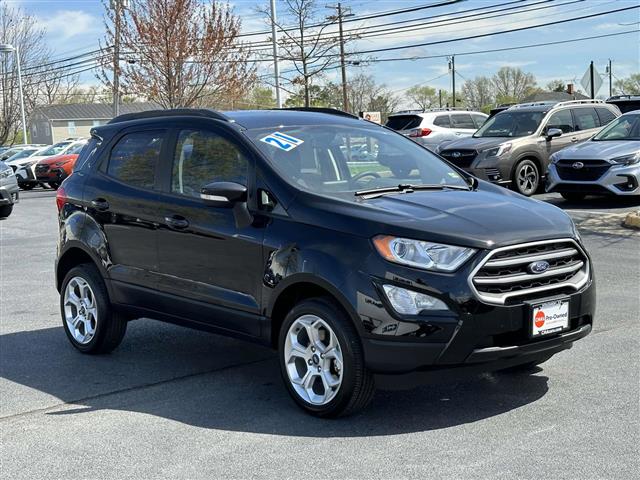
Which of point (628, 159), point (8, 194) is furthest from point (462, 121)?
point (8, 194)

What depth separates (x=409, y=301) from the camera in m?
4.38

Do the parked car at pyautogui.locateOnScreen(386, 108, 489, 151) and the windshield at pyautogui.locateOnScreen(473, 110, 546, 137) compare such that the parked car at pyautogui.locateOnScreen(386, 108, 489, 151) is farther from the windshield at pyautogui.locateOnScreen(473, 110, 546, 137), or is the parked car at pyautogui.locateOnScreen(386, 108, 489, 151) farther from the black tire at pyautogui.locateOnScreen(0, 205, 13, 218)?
the black tire at pyautogui.locateOnScreen(0, 205, 13, 218)

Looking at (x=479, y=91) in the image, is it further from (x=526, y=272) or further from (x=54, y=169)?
(x=526, y=272)

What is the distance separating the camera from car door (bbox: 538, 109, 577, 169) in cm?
1698

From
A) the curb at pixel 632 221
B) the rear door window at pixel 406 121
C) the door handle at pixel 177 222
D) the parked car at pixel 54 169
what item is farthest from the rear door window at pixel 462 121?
the door handle at pixel 177 222

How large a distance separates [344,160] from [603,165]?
377 inches

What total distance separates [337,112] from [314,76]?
23.7 meters

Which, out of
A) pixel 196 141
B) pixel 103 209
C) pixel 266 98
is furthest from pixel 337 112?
pixel 266 98

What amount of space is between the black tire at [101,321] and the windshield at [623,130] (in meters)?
11.0

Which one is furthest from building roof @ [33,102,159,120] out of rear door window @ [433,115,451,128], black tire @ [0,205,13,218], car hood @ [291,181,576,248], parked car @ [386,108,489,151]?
car hood @ [291,181,576,248]

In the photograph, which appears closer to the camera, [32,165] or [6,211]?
[6,211]

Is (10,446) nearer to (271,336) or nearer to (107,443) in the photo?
(107,443)

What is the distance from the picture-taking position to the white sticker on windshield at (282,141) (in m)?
5.41

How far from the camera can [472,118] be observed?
23016mm
